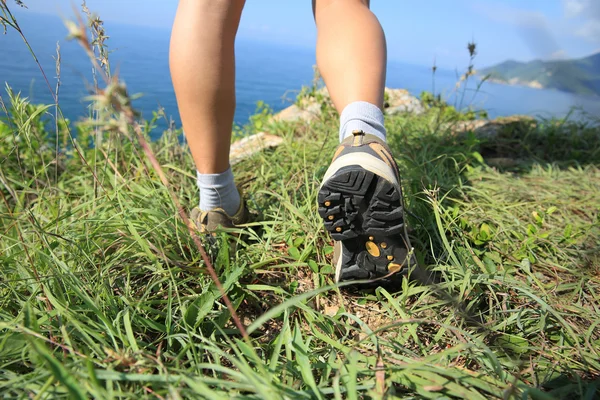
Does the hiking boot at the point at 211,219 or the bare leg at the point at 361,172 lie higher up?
the bare leg at the point at 361,172

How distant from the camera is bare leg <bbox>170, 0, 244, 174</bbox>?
2.92 ft

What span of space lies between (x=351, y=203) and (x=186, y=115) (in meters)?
0.47

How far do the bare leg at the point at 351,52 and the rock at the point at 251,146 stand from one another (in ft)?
2.63

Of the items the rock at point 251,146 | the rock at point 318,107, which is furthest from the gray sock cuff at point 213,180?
the rock at point 318,107

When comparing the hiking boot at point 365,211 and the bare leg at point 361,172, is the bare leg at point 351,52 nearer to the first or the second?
the bare leg at point 361,172

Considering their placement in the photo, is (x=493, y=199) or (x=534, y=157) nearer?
(x=493, y=199)

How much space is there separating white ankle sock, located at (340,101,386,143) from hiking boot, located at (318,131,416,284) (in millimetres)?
35

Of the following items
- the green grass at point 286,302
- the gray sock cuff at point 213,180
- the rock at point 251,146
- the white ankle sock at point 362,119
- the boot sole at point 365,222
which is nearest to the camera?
the green grass at point 286,302

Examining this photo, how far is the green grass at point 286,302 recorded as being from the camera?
22.1 inches

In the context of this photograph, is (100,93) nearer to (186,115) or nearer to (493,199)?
(186,115)

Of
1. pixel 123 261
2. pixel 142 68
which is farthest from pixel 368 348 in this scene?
pixel 142 68

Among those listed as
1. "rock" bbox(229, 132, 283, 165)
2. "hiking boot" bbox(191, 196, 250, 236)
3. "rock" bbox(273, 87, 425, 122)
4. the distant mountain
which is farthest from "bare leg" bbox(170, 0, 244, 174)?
the distant mountain

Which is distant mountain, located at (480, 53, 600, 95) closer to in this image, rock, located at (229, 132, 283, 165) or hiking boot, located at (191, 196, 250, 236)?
rock, located at (229, 132, 283, 165)

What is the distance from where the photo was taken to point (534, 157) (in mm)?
1975
